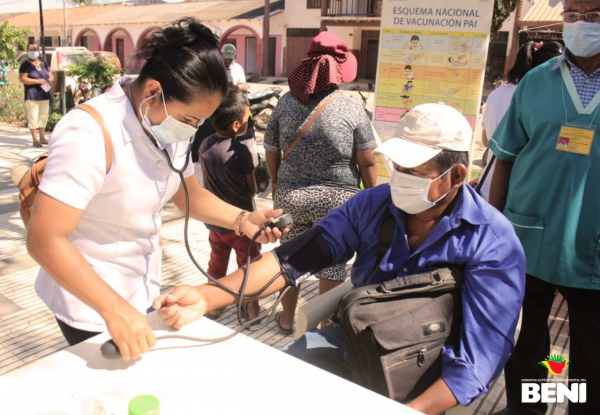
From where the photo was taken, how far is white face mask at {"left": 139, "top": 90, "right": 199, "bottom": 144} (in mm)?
1542

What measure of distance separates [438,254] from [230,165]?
5.80 ft

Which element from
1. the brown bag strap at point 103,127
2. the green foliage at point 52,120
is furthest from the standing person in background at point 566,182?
the green foliage at point 52,120

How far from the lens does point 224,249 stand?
133 inches

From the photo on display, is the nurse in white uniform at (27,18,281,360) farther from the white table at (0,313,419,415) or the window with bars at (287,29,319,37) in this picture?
the window with bars at (287,29,319,37)

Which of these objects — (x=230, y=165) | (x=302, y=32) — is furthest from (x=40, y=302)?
(x=302, y=32)

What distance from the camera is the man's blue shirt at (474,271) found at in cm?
162

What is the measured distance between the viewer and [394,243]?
183 centimetres

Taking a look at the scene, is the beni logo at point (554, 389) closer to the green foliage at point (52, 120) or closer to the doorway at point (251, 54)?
the green foliage at point (52, 120)

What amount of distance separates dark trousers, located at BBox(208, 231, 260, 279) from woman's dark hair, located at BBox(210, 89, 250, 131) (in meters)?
0.68

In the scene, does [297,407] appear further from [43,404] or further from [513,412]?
[513,412]

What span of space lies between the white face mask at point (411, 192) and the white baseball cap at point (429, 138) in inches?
2.7

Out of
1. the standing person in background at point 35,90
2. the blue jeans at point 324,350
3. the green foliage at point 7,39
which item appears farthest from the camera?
the green foliage at point 7,39

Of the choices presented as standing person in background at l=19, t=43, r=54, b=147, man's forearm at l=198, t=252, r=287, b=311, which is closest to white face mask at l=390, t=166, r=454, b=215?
man's forearm at l=198, t=252, r=287, b=311

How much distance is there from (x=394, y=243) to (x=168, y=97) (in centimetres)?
90
